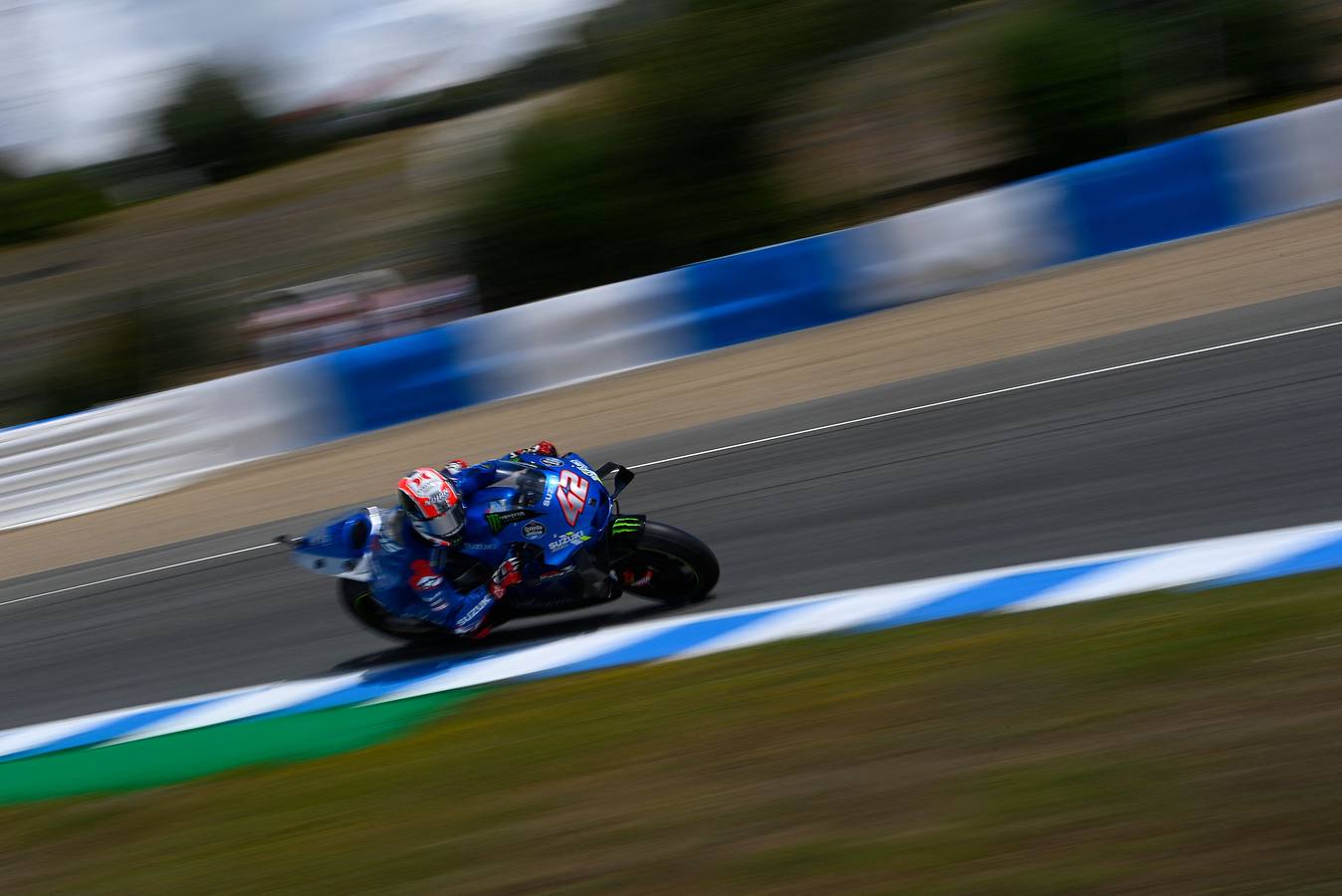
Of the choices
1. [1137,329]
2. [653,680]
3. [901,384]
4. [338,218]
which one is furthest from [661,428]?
[338,218]

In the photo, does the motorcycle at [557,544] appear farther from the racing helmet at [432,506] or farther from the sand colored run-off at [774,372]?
the sand colored run-off at [774,372]

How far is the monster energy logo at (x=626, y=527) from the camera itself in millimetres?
6941

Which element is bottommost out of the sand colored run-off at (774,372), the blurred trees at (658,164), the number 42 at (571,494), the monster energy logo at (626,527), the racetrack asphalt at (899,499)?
the monster energy logo at (626,527)

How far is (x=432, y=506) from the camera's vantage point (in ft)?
22.0

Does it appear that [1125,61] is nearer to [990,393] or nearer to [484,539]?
[990,393]

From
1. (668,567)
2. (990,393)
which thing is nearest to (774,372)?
(990,393)

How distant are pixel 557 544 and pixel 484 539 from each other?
404 millimetres

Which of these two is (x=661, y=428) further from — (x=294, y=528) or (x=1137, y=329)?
(x=1137, y=329)

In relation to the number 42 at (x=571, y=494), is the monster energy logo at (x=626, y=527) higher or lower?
lower

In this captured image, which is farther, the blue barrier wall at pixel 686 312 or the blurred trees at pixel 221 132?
the blurred trees at pixel 221 132

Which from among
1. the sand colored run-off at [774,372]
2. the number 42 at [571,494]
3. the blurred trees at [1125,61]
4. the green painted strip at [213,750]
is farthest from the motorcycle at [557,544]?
the blurred trees at [1125,61]

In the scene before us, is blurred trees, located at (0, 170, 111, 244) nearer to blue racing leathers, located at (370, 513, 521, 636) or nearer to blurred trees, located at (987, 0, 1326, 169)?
blurred trees, located at (987, 0, 1326, 169)

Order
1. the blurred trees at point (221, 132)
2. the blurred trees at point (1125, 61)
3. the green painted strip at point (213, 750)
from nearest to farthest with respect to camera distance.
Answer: the green painted strip at point (213, 750)
the blurred trees at point (1125, 61)
the blurred trees at point (221, 132)

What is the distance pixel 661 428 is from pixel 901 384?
206cm
